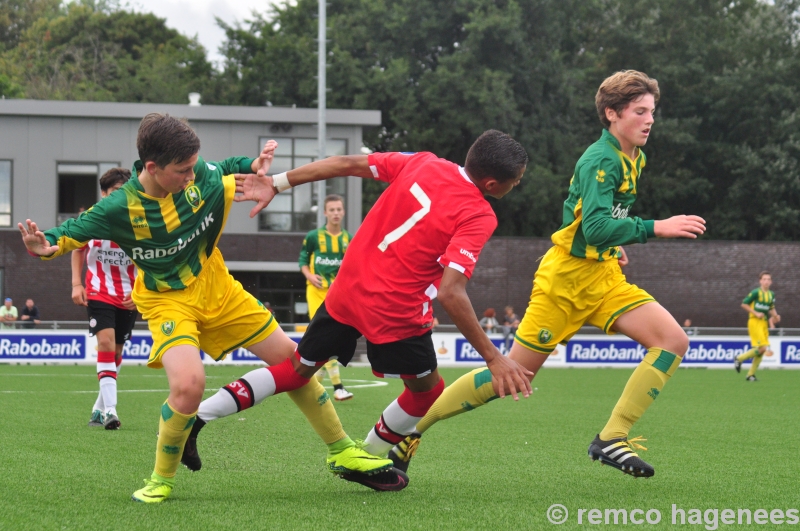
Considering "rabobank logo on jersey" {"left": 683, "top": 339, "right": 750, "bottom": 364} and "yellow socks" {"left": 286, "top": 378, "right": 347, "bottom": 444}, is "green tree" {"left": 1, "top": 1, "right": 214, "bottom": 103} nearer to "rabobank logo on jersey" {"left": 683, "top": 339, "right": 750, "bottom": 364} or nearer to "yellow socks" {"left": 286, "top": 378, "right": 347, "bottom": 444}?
"rabobank logo on jersey" {"left": 683, "top": 339, "right": 750, "bottom": 364}

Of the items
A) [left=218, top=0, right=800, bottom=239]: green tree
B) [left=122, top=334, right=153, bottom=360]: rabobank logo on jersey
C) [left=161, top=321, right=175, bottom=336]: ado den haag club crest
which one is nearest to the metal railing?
[left=122, top=334, right=153, bottom=360]: rabobank logo on jersey

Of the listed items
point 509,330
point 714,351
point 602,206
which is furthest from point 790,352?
point 602,206

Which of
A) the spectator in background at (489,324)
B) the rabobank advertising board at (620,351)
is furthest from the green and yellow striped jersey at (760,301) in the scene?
the spectator in background at (489,324)

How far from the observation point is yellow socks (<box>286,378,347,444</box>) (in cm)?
538

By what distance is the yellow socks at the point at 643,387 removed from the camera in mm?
5633

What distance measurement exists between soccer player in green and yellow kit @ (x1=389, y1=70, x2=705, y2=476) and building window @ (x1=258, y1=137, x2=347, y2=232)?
26351 mm

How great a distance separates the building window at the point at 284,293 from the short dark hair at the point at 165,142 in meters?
28.1

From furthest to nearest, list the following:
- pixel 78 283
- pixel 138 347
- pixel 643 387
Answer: pixel 138 347 → pixel 78 283 → pixel 643 387

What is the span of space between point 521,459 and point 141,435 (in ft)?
9.93

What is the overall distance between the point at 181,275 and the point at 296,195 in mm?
27435

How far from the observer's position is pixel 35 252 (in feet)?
16.1

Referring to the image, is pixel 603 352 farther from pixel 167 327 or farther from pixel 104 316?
pixel 167 327

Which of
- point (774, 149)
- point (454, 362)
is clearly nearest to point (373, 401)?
point (454, 362)

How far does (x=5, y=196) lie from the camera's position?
102 ft
